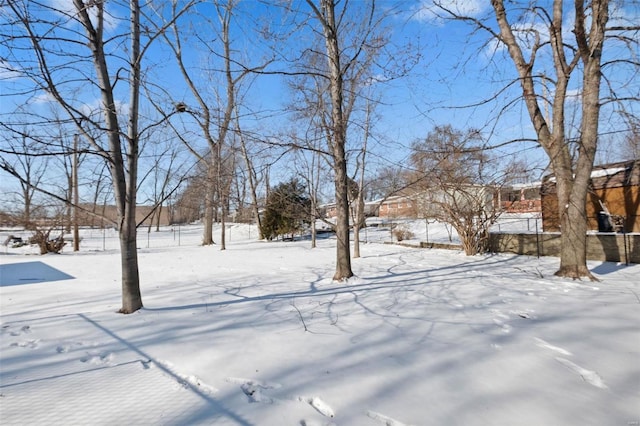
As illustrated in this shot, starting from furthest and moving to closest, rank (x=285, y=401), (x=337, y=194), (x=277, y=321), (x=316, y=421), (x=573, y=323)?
(x=337, y=194) → (x=277, y=321) → (x=573, y=323) → (x=285, y=401) → (x=316, y=421)

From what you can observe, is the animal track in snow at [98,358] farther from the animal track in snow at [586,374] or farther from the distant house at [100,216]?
the animal track in snow at [586,374]

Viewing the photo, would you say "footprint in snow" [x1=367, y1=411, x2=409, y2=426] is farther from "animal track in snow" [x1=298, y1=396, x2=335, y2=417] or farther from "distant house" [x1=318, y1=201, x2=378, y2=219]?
"distant house" [x1=318, y1=201, x2=378, y2=219]

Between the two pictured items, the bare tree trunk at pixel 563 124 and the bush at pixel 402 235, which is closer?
the bare tree trunk at pixel 563 124

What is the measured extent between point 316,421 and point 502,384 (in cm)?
142

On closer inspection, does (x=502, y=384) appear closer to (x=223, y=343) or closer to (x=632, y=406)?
(x=632, y=406)

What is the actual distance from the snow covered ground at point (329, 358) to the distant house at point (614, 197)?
26.2 ft

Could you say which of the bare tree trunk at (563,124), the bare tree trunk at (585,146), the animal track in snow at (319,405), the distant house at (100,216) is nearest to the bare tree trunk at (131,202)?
the distant house at (100,216)

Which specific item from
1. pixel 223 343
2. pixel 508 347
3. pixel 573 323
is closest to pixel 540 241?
pixel 573 323

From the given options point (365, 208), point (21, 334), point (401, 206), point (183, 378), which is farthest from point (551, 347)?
point (401, 206)

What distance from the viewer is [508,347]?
3203mm

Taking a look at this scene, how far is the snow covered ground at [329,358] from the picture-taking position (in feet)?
7.25

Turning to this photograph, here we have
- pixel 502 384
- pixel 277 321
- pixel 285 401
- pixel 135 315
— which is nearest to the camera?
pixel 285 401

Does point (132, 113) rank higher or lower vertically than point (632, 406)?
higher

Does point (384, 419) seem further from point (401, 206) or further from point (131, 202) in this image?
point (401, 206)
